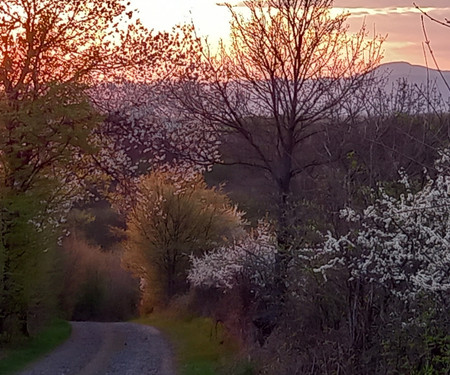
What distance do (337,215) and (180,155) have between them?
10197 millimetres

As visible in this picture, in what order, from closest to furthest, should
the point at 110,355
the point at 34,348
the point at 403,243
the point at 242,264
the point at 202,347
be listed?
the point at 403,243 < the point at 242,264 < the point at 110,355 < the point at 202,347 < the point at 34,348

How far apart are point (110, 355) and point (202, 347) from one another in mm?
2618

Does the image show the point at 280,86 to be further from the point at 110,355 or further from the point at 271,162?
the point at 110,355

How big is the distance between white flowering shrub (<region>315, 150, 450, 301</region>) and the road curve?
9.38 m

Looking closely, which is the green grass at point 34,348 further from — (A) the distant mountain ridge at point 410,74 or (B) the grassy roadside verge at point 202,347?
(A) the distant mountain ridge at point 410,74

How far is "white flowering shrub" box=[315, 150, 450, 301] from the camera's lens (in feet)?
29.1

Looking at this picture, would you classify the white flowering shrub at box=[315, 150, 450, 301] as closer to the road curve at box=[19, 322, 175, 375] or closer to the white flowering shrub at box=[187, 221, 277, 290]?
the white flowering shrub at box=[187, 221, 277, 290]

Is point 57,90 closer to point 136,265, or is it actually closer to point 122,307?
point 136,265

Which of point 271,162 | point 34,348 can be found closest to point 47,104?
point 271,162

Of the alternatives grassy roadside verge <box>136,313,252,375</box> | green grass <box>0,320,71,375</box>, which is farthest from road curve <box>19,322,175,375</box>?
grassy roadside verge <box>136,313,252,375</box>

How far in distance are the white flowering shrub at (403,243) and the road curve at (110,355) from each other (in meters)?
9.38

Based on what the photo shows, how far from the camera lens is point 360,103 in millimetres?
15812

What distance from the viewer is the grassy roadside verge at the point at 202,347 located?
17.4m

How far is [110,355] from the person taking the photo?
22453mm
